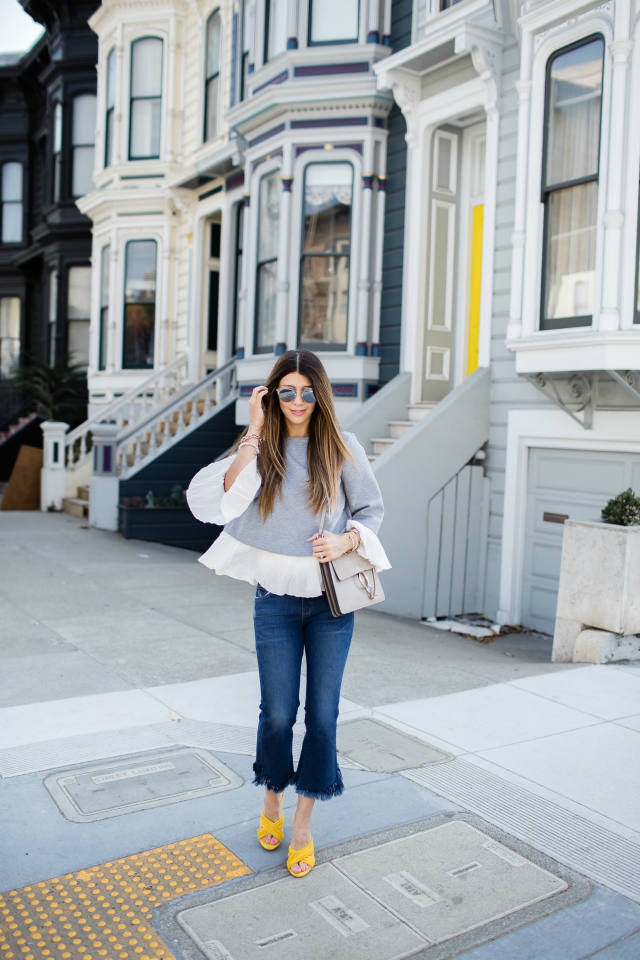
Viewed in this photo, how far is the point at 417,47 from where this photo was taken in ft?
30.8

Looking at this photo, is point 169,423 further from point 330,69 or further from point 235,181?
point 330,69

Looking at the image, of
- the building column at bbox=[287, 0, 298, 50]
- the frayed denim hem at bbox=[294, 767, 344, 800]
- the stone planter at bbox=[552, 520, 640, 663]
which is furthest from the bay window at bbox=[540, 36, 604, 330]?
the frayed denim hem at bbox=[294, 767, 344, 800]

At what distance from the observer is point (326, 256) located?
36.6ft

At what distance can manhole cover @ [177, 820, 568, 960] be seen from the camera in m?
2.74

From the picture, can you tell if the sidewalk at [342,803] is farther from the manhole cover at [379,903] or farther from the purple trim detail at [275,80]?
the purple trim detail at [275,80]

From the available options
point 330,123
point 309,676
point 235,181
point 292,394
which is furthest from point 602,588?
point 235,181

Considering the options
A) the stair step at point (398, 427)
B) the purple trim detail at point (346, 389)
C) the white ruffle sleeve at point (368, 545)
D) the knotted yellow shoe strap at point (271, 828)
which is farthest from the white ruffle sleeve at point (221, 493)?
the purple trim detail at point (346, 389)

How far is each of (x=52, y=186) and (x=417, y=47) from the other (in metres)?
13.2

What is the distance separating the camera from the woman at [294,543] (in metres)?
3.17

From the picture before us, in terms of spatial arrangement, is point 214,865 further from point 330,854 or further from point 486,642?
point 486,642

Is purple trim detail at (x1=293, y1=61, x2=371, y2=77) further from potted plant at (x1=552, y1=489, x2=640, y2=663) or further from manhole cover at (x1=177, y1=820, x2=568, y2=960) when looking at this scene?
manhole cover at (x1=177, y1=820, x2=568, y2=960)

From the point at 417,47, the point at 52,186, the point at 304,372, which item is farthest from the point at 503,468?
the point at 52,186

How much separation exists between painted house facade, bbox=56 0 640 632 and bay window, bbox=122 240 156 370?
Answer: 184 centimetres

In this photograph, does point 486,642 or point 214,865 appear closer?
point 214,865
